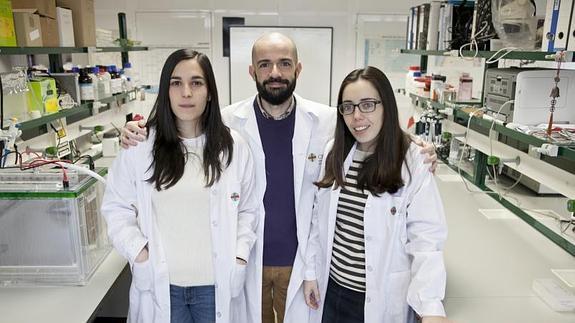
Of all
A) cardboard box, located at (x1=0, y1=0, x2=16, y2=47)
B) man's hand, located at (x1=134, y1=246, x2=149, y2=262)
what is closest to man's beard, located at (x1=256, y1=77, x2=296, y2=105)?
man's hand, located at (x1=134, y1=246, x2=149, y2=262)

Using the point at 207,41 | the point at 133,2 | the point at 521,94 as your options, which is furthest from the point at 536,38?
the point at 133,2

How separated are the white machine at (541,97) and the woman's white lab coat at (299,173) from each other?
0.94 m

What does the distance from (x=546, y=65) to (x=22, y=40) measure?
9.30 feet

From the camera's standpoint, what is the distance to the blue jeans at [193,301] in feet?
5.08

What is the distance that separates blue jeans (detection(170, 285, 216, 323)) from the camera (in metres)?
1.55

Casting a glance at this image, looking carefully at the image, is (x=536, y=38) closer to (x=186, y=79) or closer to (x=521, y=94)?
(x=521, y=94)

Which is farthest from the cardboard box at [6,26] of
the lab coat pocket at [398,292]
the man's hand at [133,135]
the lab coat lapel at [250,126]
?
the lab coat pocket at [398,292]

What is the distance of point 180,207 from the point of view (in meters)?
1.51

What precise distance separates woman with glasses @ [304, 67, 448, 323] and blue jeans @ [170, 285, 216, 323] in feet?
1.43

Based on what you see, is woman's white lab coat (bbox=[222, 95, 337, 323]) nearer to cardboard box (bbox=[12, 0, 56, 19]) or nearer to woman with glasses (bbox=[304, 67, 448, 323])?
woman with glasses (bbox=[304, 67, 448, 323])

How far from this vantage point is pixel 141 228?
1553 millimetres

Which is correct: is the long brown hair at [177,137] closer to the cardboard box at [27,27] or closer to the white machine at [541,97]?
the cardboard box at [27,27]

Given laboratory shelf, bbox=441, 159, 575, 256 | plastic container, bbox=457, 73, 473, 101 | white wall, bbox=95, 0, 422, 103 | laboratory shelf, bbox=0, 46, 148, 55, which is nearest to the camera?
laboratory shelf, bbox=441, 159, 575, 256

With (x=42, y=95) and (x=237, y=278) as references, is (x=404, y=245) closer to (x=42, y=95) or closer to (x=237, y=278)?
(x=237, y=278)
